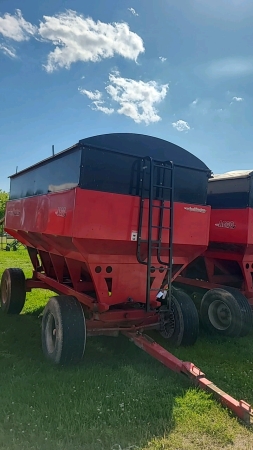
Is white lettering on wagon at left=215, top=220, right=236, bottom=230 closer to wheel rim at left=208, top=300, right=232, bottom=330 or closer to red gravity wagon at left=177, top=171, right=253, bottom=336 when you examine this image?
red gravity wagon at left=177, top=171, right=253, bottom=336

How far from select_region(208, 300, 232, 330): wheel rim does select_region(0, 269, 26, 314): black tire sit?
11.9 ft

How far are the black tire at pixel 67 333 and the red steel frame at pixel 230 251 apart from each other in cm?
326

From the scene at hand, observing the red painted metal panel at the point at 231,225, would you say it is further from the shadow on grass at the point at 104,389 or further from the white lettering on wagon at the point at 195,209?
the shadow on grass at the point at 104,389

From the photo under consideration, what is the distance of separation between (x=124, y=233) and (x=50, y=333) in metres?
1.70

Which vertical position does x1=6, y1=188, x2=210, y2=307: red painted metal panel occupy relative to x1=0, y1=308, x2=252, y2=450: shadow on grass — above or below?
above

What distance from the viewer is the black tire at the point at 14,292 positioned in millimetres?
7090

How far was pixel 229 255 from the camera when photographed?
22.3 ft

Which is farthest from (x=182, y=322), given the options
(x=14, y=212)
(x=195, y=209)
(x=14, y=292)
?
(x=14, y=212)

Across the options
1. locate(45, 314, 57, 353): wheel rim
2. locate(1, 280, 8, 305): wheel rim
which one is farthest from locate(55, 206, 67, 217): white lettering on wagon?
Answer: locate(1, 280, 8, 305): wheel rim

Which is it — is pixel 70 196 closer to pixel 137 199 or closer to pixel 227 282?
pixel 137 199

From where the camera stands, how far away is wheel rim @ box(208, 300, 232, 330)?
6171 millimetres

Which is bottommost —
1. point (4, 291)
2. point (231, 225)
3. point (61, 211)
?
point (4, 291)

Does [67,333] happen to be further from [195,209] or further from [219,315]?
[219,315]

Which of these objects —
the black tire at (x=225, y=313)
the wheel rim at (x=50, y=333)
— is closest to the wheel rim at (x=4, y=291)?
the wheel rim at (x=50, y=333)
